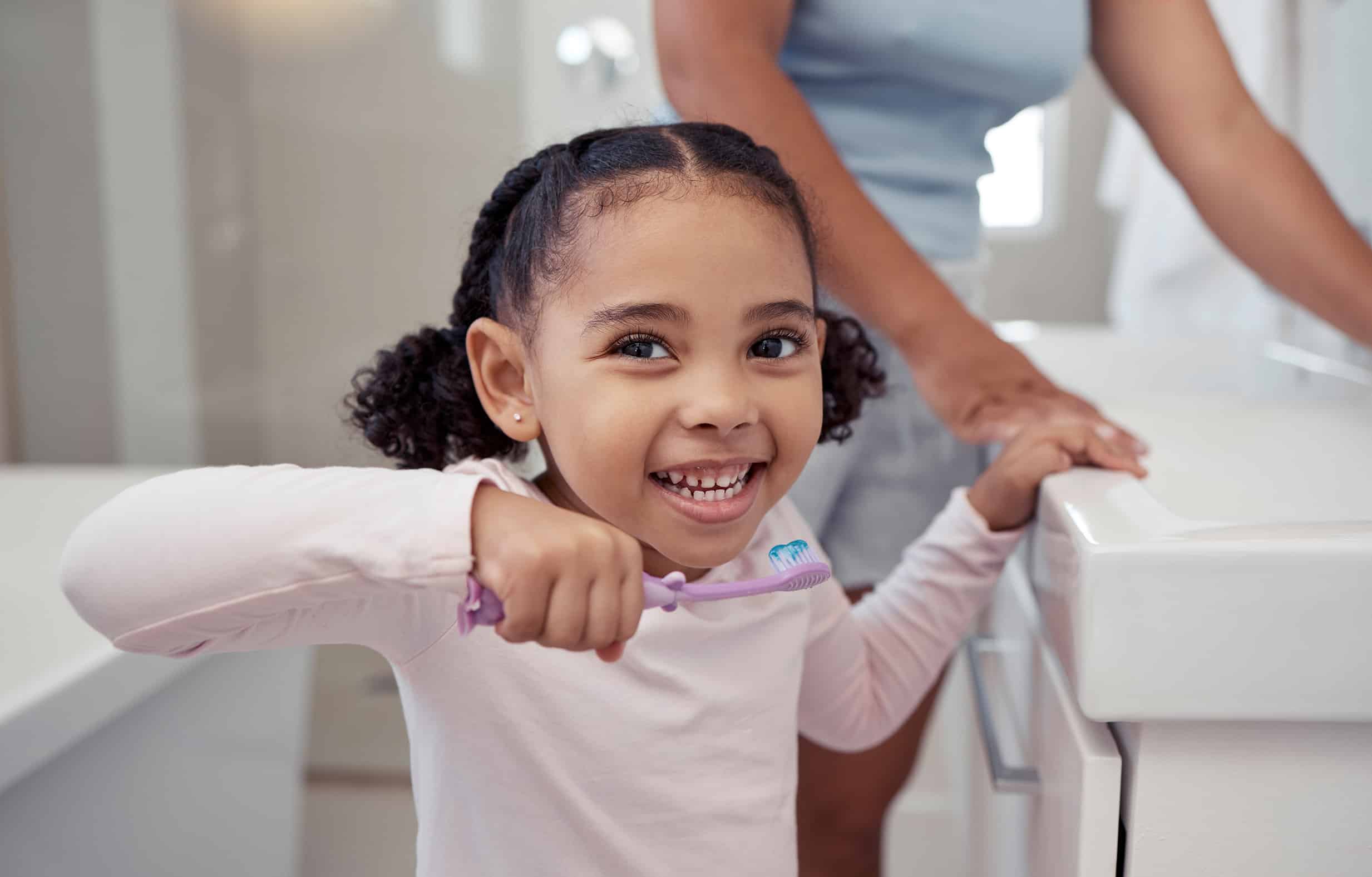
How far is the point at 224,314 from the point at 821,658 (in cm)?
111

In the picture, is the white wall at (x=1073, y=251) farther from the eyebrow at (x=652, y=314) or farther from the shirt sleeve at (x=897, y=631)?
the eyebrow at (x=652, y=314)

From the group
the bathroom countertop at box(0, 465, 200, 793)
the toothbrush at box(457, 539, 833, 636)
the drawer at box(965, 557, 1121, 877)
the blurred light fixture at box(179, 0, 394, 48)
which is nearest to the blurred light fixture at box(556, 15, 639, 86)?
the blurred light fixture at box(179, 0, 394, 48)

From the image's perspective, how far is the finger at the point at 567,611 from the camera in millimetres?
387

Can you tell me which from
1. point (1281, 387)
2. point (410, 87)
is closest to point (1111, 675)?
point (1281, 387)

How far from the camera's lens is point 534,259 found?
1.80ft

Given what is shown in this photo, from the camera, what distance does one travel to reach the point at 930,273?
639 mm

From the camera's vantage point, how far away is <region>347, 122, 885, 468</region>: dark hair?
532 millimetres

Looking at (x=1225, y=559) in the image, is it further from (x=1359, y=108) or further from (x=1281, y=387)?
(x=1359, y=108)

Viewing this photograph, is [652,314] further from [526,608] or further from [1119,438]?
[1119,438]

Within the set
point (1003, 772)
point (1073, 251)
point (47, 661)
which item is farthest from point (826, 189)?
point (1073, 251)

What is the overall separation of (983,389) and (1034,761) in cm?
21

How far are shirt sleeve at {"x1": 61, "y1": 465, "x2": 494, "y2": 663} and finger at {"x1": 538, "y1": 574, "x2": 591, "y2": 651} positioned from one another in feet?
0.13

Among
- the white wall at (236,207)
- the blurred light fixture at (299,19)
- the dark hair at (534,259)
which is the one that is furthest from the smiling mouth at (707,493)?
the blurred light fixture at (299,19)

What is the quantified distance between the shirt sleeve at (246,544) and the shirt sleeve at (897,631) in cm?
31
